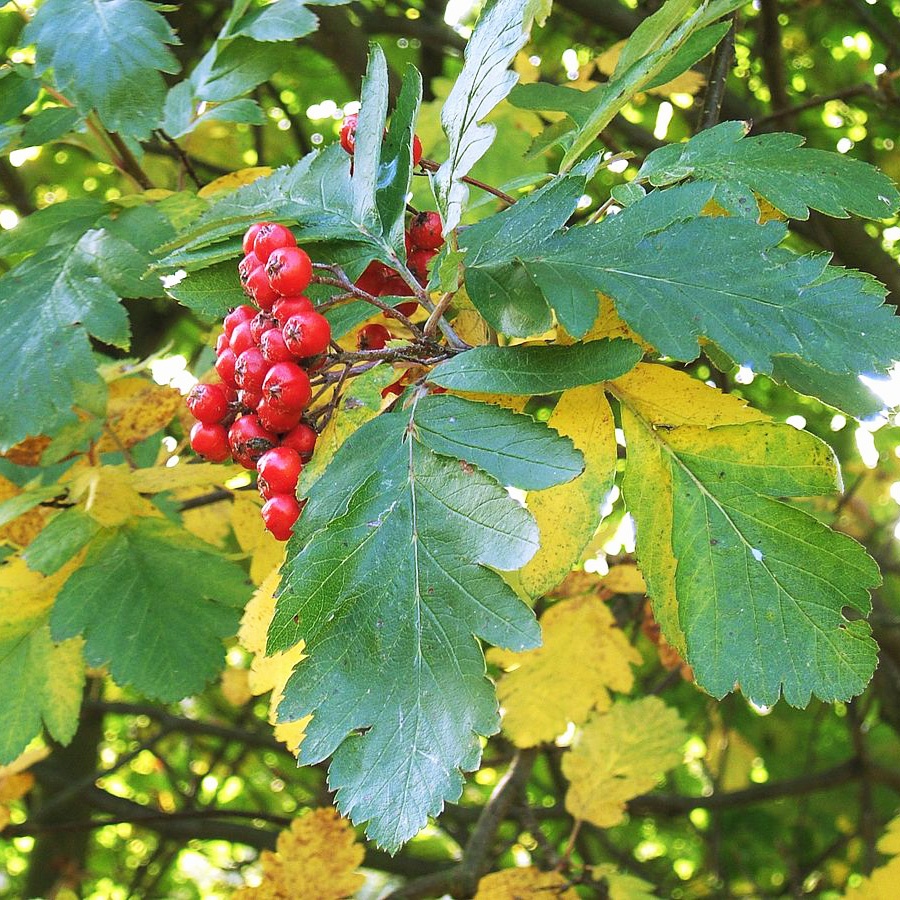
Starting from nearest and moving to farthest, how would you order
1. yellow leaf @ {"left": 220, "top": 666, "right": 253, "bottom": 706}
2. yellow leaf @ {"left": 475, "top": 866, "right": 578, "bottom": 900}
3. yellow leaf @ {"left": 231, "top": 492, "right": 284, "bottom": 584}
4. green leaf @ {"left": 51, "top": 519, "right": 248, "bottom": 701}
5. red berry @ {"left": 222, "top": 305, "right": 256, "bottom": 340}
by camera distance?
red berry @ {"left": 222, "top": 305, "right": 256, "bottom": 340}, green leaf @ {"left": 51, "top": 519, "right": 248, "bottom": 701}, yellow leaf @ {"left": 231, "top": 492, "right": 284, "bottom": 584}, yellow leaf @ {"left": 475, "top": 866, "right": 578, "bottom": 900}, yellow leaf @ {"left": 220, "top": 666, "right": 253, "bottom": 706}

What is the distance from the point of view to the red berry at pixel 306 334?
0.91 m

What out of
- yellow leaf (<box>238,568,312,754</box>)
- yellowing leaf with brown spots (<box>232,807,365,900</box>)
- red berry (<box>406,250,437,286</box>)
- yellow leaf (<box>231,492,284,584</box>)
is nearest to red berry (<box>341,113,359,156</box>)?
red berry (<box>406,250,437,286</box>)

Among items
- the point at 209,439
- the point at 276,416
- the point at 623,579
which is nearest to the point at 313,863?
the point at 623,579

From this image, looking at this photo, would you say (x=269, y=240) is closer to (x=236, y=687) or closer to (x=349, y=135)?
(x=349, y=135)

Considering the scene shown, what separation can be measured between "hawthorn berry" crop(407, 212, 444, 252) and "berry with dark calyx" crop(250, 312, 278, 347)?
21 cm

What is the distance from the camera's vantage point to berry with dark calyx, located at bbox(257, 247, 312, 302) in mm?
927

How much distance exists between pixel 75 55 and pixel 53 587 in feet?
2.47

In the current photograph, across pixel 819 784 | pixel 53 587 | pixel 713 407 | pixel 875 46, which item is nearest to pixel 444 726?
pixel 713 407

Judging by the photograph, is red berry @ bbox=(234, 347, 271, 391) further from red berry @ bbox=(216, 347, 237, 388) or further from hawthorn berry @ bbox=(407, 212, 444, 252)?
hawthorn berry @ bbox=(407, 212, 444, 252)

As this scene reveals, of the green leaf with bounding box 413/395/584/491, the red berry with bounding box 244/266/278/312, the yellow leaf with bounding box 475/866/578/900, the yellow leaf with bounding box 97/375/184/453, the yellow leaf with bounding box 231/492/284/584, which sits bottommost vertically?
the yellow leaf with bounding box 475/866/578/900

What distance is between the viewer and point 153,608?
4.72 feet

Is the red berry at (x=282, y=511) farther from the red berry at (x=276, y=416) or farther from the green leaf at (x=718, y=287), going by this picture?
the green leaf at (x=718, y=287)

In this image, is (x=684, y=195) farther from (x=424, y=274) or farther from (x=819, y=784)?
(x=819, y=784)

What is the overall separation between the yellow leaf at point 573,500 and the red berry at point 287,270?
0.27 meters
